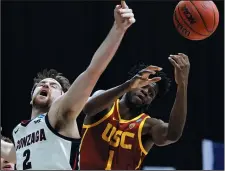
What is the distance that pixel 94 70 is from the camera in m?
3.79

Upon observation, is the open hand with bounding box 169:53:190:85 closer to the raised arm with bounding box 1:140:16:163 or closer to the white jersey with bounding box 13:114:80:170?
the white jersey with bounding box 13:114:80:170

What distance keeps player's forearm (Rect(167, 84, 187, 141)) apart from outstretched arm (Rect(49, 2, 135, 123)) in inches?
47.6

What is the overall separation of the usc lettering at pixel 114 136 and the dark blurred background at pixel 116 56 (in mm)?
2141

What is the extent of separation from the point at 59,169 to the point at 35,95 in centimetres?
74

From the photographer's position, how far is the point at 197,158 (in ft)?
24.6

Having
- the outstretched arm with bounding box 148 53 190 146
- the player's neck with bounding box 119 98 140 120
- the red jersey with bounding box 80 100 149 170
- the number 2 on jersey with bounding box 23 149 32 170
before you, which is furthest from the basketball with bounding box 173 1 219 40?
the number 2 on jersey with bounding box 23 149 32 170

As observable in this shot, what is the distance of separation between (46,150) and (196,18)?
5.53ft

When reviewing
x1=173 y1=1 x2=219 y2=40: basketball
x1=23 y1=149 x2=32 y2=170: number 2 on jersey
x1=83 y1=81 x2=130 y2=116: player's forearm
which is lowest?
x1=23 y1=149 x2=32 y2=170: number 2 on jersey

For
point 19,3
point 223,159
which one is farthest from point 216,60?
point 19,3

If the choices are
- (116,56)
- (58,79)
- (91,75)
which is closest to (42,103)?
(58,79)

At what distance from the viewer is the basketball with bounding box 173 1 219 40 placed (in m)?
4.86

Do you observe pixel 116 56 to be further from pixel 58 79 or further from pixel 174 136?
pixel 58 79

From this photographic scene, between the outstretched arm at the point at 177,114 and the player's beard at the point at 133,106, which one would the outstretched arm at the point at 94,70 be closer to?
the outstretched arm at the point at 177,114

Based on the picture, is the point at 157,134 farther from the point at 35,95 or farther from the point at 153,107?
the point at 153,107
